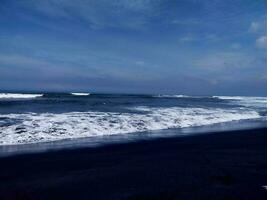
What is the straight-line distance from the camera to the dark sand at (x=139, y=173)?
20.1ft

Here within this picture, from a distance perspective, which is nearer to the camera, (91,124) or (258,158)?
(258,158)

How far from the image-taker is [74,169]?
315 inches

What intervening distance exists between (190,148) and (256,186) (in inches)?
188

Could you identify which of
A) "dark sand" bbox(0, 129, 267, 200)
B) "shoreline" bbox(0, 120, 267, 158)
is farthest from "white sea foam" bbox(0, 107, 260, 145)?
"dark sand" bbox(0, 129, 267, 200)

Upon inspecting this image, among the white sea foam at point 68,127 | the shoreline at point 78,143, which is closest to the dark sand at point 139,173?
the shoreline at point 78,143

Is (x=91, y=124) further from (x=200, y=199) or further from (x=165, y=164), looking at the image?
(x=200, y=199)

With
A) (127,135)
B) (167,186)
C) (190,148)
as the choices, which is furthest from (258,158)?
(127,135)

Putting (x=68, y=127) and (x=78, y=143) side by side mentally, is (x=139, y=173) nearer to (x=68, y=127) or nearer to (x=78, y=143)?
(x=78, y=143)

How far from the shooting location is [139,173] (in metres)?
7.67

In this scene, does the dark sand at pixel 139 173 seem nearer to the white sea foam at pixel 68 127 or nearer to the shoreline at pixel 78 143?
the shoreline at pixel 78 143

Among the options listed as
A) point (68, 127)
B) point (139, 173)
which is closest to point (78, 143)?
point (68, 127)

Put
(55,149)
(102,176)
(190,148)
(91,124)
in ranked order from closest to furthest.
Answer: (102,176) → (55,149) → (190,148) → (91,124)

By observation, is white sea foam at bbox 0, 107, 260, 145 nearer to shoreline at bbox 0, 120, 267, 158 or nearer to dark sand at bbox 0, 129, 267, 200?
shoreline at bbox 0, 120, 267, 158

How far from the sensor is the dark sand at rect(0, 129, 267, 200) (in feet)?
20.1
